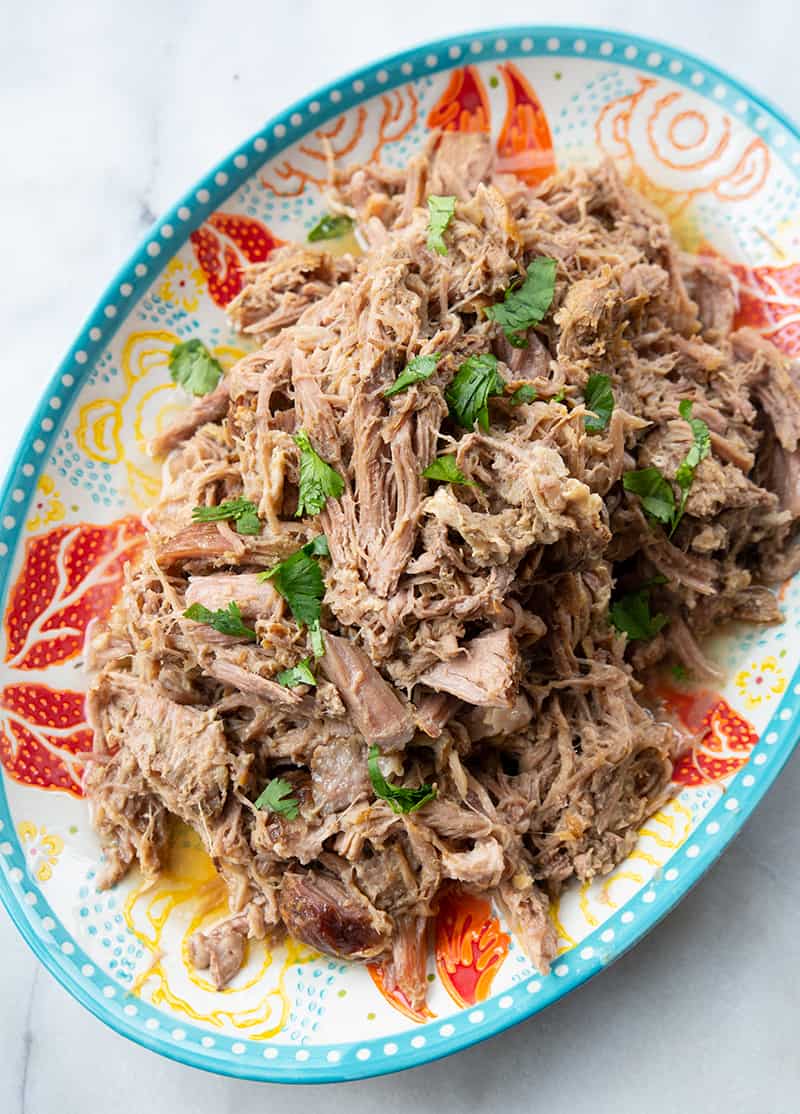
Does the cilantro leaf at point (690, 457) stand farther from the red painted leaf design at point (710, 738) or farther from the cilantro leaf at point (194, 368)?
the cilantro leaf at point (194, 368)

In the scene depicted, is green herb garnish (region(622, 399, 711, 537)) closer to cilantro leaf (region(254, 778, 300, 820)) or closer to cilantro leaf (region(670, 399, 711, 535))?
cilantro leaf (region(670, 399, 711, 535))

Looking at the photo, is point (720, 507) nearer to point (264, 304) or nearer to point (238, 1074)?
point (264, 304)

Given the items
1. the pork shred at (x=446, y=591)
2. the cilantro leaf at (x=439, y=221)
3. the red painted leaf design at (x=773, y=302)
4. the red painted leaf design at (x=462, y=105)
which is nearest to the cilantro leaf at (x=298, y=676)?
the pork shred at (x=446, y=591)

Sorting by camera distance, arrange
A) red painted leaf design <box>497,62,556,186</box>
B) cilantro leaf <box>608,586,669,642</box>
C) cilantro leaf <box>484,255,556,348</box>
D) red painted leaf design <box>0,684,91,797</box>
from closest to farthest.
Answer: cilantro leaf <box>484,255,556,348</box>
cilantro leaf <box>608,586,669,642</box>
red painted leaf design <box>0,684,91,797</box>
red painted leaf design <box>497,62,556,186</box>

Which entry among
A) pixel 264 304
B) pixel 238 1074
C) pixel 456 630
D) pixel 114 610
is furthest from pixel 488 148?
pixel 238 1074

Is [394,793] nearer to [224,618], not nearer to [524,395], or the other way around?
[224,618]

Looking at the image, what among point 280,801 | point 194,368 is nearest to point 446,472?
point 280,801

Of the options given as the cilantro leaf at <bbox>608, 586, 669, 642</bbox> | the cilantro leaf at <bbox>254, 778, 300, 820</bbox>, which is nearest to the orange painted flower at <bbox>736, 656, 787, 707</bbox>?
the cilantro leaf at <bbox>608, 586, 669, 642</bbox>
